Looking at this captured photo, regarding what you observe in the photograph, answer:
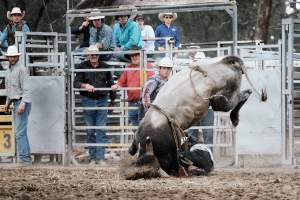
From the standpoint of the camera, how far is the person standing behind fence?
15.4 metres

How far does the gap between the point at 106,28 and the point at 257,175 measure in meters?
4.76

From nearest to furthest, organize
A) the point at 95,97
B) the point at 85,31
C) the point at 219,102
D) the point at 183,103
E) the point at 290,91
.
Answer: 1. the point at 183,103
2. the point at 219,102
3. the point at 290,91
4. the point at 95,97
5. the point at 85,31

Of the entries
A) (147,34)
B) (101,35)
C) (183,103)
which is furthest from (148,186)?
(147,34)

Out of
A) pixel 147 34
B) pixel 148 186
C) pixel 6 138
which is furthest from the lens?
pixel 147 34

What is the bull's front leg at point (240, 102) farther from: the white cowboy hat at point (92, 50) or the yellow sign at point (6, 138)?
the yellow sign at point (6, 138)

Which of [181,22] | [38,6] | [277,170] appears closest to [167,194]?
[277,170]

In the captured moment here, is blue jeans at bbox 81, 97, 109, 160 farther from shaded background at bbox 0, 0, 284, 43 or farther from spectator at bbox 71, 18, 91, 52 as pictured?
shaded background at bbox 0, 0, 284, 43

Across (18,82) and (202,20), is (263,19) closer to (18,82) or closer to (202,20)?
(18,82)

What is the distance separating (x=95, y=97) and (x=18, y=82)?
53.0 inches

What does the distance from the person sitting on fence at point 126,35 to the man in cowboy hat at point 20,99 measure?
1810mm

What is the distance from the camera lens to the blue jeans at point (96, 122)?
15.4m

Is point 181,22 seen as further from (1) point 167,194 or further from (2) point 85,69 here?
(1) point 167,194

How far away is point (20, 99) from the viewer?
1542 cm

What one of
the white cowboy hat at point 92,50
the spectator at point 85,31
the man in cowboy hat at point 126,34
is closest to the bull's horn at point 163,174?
the white cowboy hat at point 92,50
